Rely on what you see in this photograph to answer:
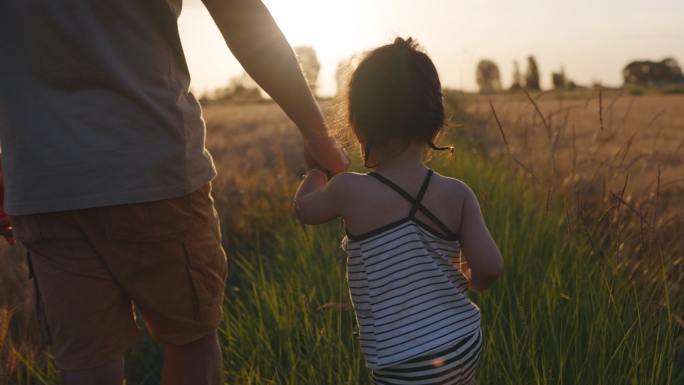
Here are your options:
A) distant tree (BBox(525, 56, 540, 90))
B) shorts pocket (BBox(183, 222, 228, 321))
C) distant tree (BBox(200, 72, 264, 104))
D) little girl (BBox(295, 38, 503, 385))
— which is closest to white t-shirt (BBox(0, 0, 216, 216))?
shorts pocket (BBox(183, 222, 228, 321))

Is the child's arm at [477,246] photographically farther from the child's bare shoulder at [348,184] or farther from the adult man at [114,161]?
the adult man at [114,161]

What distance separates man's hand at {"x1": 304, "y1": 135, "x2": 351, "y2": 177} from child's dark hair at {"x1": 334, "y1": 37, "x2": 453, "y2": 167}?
0.20 meters

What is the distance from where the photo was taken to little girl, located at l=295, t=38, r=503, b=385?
60.2 inches

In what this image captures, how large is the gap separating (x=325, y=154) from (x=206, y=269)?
44cm

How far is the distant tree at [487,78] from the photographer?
217 inches

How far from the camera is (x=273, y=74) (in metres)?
1.79

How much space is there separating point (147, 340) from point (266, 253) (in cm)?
128

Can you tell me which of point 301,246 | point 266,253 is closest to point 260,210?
point 266,253

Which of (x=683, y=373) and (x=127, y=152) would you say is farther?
(x=683, y=373)

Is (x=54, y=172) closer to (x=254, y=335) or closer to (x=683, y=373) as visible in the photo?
(x=254, y=335)

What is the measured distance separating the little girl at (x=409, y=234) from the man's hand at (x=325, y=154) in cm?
21

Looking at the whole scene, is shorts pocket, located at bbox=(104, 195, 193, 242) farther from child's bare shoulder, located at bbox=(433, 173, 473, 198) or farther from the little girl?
child's bare shoulder, located at bbox=(433, 173, 473, 198)

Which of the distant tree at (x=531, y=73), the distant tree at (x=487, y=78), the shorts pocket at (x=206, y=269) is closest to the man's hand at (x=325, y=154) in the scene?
the shorts pocket at (x=206, y=269)

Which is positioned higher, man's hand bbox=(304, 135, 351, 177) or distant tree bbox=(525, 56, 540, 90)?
man's hand bbox=(304, 135, 351, 177)
